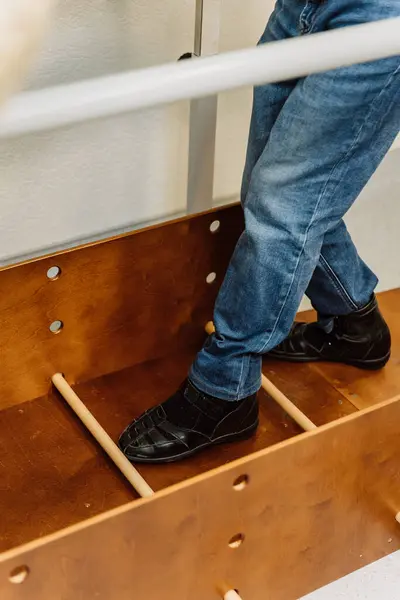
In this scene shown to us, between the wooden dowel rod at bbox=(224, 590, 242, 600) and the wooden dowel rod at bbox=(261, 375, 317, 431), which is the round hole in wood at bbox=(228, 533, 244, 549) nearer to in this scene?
the wooden dowel rod at bbox=(224, 590, 242, 600)

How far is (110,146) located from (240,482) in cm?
59

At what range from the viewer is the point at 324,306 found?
131 centimetres

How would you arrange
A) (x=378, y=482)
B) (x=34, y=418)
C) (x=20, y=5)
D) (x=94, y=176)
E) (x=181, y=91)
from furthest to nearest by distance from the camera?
1. (x=94, y=176)
2. (x=34, y=418)
3. (x=378, y=482)
4. (x=181, y=91)
5. (x=20, y=5)

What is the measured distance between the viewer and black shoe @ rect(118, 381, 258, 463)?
118 centimetres

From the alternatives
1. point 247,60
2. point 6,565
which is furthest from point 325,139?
point 6,565

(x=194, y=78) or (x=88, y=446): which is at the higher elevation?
(x=194, y=78)

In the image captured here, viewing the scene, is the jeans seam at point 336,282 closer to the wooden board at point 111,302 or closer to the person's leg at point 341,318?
the person's leg at point 341,318

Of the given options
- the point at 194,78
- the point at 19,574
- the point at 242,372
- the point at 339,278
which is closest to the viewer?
the point at 194,78

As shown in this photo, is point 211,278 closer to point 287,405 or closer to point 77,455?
point 287,405

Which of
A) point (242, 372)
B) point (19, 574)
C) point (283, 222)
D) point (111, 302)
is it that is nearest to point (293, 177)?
point (283, 222)

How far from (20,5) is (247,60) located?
0.23 m

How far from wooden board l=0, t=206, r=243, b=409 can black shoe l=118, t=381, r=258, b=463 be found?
16 cm

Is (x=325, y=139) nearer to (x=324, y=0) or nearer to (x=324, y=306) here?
(x=324, y=0)

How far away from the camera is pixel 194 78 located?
723 mm
